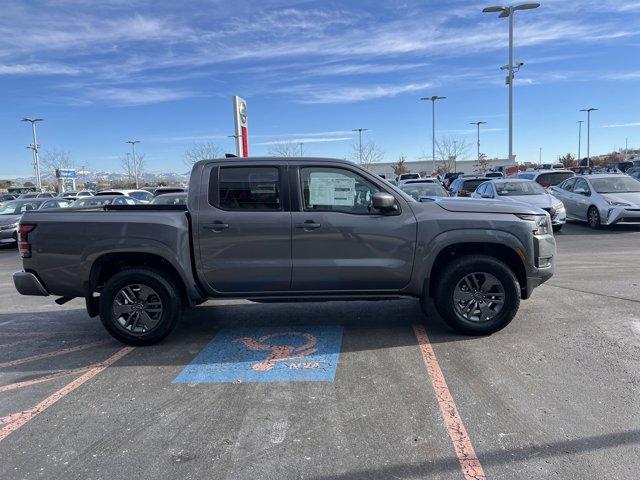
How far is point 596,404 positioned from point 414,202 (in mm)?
2422

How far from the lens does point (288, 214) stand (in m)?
5.11

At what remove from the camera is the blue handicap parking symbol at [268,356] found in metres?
4.43

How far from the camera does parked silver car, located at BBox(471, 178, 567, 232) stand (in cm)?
1384

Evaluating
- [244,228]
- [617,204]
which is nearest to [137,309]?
[244,228]

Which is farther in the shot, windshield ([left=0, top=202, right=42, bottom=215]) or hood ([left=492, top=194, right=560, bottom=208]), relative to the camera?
windshield ([left=0, top=202, right=42, bottom=215])

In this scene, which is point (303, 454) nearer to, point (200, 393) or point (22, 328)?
point (200, 393)

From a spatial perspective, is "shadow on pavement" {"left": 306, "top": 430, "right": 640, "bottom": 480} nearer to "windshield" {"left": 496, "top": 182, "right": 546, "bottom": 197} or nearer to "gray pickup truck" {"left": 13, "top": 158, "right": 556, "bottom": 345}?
"gray pickup truck" {"left": 13, "top": 158, "right": 556, "bottom": 345}

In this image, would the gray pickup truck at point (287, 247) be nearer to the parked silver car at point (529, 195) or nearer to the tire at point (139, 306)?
the tire at point (139, 306)

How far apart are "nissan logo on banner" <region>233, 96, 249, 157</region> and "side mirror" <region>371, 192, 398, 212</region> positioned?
1140 centimetres

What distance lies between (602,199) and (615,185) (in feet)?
3.33

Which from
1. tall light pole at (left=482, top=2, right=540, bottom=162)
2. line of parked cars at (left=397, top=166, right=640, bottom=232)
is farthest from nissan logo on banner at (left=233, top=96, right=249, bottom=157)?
tall light pole at (left=482, top=2, right=540, bottom=162)

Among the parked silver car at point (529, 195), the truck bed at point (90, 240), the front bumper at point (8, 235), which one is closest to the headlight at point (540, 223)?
the truck bed at point (90, 240)

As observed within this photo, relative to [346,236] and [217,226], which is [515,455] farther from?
[217,226]

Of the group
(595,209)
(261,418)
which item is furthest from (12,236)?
(595,209)
